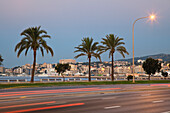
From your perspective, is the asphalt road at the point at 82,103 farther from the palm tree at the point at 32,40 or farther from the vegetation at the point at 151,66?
the vegetation at the point at 151,66

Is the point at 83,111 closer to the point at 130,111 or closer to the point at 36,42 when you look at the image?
the point at 130,111

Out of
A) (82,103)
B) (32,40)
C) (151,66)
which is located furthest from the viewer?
(151,66)

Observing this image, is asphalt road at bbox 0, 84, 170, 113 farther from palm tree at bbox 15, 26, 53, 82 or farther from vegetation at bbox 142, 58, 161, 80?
vegetation at bbox 142, 58, 161, 80

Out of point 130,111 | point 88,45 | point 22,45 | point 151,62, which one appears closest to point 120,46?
point 88,45

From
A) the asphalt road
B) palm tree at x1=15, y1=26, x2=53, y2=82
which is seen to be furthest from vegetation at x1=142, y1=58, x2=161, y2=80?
the asphalt road

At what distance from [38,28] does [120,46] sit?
18.1 metres

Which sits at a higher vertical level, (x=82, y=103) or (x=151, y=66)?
(x=151, y=66)

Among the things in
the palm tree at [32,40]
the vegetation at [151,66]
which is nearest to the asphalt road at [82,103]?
the palm tree at [32,40]

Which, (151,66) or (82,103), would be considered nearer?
(82,103)

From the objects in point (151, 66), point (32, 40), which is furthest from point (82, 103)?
point (151, 66)

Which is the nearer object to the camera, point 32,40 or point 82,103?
point 82,103

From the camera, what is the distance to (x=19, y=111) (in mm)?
11266

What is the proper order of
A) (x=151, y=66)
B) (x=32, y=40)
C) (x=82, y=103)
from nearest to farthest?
(x=82, y=103) < (x=32, y=40) < (x=151, y=66)

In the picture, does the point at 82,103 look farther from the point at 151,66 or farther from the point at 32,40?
the point at 151,66
